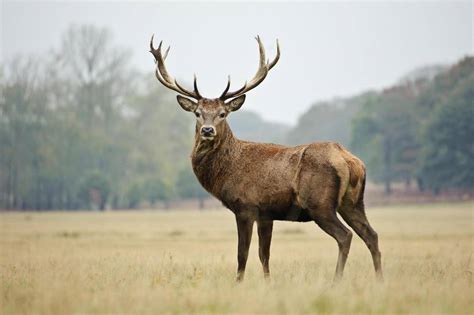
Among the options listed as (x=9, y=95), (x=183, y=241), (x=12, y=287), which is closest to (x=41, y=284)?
(x=12, y=287)

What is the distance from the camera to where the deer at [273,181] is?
1183 cm

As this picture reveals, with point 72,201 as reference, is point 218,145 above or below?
above

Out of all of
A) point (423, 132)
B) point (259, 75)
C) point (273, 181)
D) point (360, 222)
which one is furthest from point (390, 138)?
point (273, 181)

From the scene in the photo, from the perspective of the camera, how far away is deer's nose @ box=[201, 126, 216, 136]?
1225 cm

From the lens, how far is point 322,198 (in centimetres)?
1180

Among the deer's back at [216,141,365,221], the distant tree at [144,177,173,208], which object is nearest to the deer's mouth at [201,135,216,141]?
the deer's back at [216,141,365,221]

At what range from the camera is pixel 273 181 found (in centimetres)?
1230

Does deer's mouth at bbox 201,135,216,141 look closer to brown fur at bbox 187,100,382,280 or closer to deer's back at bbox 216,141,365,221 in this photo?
brown fur at bbox 187,100,382,280

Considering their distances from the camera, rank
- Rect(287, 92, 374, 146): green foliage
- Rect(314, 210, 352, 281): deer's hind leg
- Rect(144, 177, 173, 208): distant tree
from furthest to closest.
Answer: Rect(287, 92, 374, 146): green foliage
Rect(144, 177, 173, 208): distant tree
Rect(314, 210, 352, 281): deer's hind leg

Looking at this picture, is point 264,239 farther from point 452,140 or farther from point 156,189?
point 156,189

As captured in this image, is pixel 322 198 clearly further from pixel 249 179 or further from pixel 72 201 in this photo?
pixel 72 201

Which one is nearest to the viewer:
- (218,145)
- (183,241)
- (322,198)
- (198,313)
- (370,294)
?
(198,313)

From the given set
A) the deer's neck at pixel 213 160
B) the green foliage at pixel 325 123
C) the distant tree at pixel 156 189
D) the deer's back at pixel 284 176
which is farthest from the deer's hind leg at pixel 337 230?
the green foliage at pixel 325 123

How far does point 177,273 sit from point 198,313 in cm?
467
